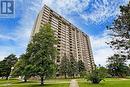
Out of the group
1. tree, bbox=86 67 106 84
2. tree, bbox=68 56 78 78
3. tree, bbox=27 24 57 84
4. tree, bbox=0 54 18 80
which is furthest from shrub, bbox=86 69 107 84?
tree, bbox=0 54 18 80

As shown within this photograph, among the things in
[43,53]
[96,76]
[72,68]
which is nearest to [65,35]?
[72,68]

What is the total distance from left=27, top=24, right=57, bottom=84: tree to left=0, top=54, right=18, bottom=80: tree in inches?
2295

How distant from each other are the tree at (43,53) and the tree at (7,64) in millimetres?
58293

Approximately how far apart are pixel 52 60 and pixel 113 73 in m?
94.8

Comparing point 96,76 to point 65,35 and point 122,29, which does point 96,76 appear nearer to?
point 122,29

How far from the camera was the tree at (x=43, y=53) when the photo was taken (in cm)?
3959

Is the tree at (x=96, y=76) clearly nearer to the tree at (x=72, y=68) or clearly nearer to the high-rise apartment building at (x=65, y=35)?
the tree at (x=72, y=68)

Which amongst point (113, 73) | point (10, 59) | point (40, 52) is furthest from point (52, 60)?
point (113, 73)

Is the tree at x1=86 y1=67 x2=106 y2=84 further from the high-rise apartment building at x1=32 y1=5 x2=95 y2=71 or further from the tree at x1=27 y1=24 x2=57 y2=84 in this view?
the high-rise apartment building at x1=32 y1=5 x2=95 y2=71

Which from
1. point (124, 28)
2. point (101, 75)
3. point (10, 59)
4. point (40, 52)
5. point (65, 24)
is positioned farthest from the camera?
point (65, 24)

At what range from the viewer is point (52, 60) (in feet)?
135

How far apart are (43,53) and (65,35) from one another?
101 metres

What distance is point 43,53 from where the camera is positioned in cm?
4088

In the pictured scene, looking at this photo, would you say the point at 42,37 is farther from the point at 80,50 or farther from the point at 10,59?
the point at 80,50
